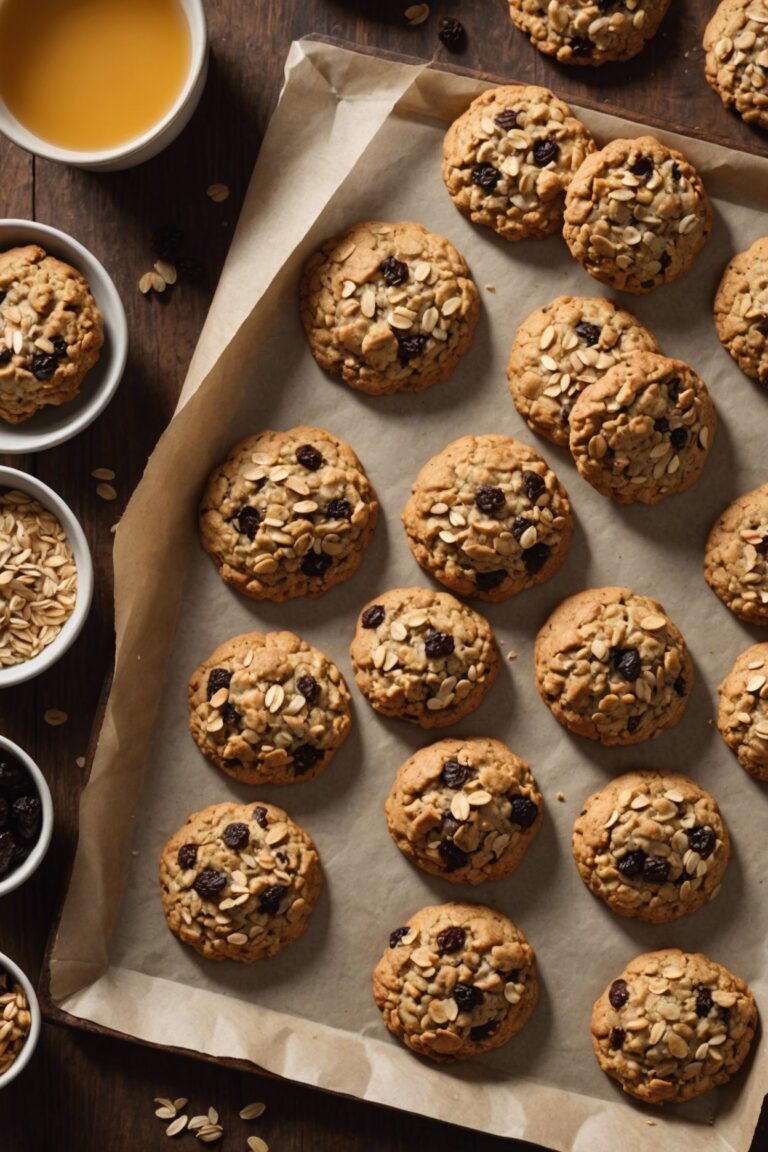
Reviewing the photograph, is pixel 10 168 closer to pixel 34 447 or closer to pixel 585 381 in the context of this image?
pixel 34 447

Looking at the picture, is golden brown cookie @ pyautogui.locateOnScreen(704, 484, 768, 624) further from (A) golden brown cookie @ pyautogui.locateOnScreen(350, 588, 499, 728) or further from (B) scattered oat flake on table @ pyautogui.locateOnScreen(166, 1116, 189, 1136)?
(B) scattered oat flake on table @ pyautogui.locateOnScreen(166, 1116, 189, 1136)

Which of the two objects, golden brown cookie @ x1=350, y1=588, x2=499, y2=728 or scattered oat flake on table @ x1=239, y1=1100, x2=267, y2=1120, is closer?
golden brown cookie @ x1=350, y1=588, x2=499, y2=728

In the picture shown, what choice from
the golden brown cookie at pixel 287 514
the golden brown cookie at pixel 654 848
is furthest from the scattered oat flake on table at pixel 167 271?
the golden brown cookie at pixel 654 848

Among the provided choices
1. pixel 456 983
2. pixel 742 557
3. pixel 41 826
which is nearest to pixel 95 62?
pixel 41 826

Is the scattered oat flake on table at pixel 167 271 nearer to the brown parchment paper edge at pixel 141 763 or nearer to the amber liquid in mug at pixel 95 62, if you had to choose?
the brown parchment paper edge at pixel 141 763

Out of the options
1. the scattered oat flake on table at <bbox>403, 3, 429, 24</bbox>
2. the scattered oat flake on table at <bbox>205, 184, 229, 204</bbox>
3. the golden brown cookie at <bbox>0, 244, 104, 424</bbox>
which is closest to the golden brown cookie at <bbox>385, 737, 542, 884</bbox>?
the golden brown cookie at <bbox>0, 244, 104, 424</bbox>

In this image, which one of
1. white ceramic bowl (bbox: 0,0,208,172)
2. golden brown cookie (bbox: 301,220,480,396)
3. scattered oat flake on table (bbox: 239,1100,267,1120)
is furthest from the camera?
scattered oat flake on table (bbox: 239,1100,267,1120)
